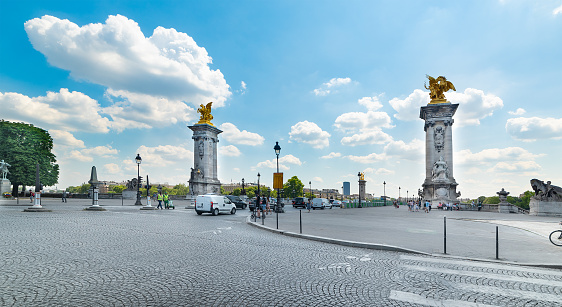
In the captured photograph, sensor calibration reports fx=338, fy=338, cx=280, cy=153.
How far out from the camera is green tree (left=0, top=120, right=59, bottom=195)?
162 ft

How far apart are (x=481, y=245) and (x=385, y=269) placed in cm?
571

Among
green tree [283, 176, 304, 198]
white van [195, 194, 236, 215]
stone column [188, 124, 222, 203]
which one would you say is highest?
stone column [188, 124, 222, 203]

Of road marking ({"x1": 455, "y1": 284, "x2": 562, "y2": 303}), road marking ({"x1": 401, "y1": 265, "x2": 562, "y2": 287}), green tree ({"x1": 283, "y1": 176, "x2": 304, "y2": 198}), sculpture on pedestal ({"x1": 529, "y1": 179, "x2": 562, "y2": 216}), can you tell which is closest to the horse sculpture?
sculpture on pedestal ({"x1": 529, "y1": 179, "x2": 562, "y2": 216})

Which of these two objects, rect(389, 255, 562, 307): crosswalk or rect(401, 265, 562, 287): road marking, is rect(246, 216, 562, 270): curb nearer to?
rect(389, 255, 562, 307): crosswalk

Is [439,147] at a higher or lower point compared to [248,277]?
higher

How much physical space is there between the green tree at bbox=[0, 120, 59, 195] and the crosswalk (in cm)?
5809

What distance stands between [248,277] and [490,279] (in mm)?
4894

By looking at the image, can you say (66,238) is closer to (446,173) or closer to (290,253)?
(290,253)

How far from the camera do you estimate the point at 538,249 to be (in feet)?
34.7

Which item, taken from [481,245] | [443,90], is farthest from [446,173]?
[481,245]

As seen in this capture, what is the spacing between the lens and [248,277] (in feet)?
21.2

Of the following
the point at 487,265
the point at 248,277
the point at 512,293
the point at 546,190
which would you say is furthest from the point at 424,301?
the point at 546,190

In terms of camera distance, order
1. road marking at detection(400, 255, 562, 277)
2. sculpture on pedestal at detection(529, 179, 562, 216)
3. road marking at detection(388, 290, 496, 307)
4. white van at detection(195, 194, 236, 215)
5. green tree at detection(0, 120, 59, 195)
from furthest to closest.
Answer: green tree at detection(0, 120, 59, 195) < sculpture on pedestal at detection(529, 179, 562, 216) < white van at detection(195, 194, 236, 215) < road marking at detection(400, 255, 562, 277) < road marking at detection(388, 290, 496, 307)

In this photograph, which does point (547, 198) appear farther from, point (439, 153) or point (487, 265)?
point (487, 265)
